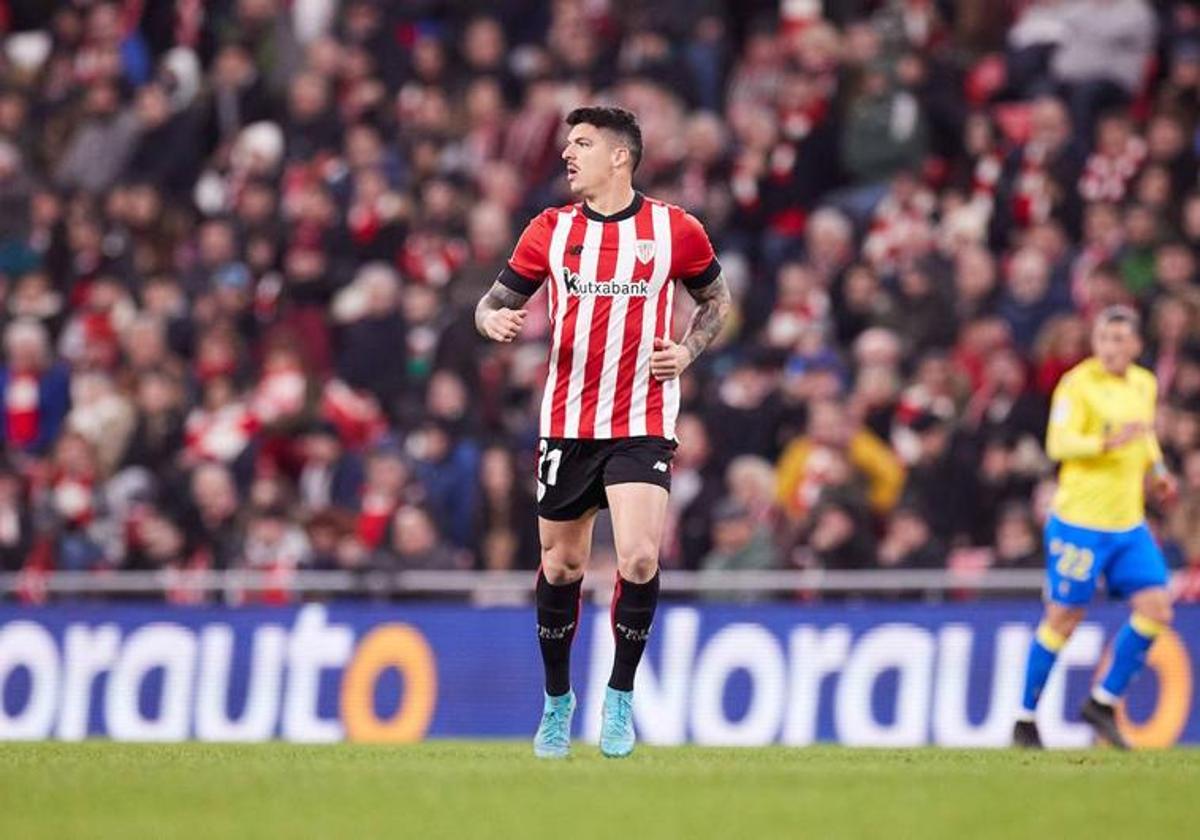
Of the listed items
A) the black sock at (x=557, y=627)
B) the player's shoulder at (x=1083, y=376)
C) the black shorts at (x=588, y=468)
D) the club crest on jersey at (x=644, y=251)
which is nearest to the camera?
the black shorts at (x=588, y=468)

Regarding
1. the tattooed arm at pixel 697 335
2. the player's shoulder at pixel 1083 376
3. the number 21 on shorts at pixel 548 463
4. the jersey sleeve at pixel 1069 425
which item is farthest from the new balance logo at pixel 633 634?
the player's shoulder at pixel 1083 376

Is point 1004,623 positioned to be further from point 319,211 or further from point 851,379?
point 319,211

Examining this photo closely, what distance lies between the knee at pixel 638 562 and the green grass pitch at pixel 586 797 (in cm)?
81

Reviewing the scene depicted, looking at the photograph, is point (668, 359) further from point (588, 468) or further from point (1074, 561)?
point (1074, 561)

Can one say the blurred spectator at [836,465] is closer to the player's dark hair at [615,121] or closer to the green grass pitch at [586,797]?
the green grass pitch at [586,797]

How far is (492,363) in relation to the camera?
2038 cm

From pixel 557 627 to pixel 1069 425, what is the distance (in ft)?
12.2

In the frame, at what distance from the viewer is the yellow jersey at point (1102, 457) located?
1427cm

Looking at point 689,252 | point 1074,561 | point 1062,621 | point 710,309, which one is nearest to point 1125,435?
point 1074,561

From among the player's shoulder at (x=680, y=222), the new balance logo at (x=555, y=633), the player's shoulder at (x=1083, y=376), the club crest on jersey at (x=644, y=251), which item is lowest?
the new balance logo at (x=555, y=633)

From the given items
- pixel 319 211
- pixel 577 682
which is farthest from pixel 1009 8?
pixel 577 682

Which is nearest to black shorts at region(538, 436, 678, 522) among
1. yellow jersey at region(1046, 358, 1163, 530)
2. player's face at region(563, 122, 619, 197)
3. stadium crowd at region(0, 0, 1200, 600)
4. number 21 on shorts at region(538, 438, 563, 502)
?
number 21 on shorts at region(538, 438, 563, 502)

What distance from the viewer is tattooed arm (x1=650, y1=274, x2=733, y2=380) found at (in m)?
11.5

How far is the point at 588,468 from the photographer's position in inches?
456
